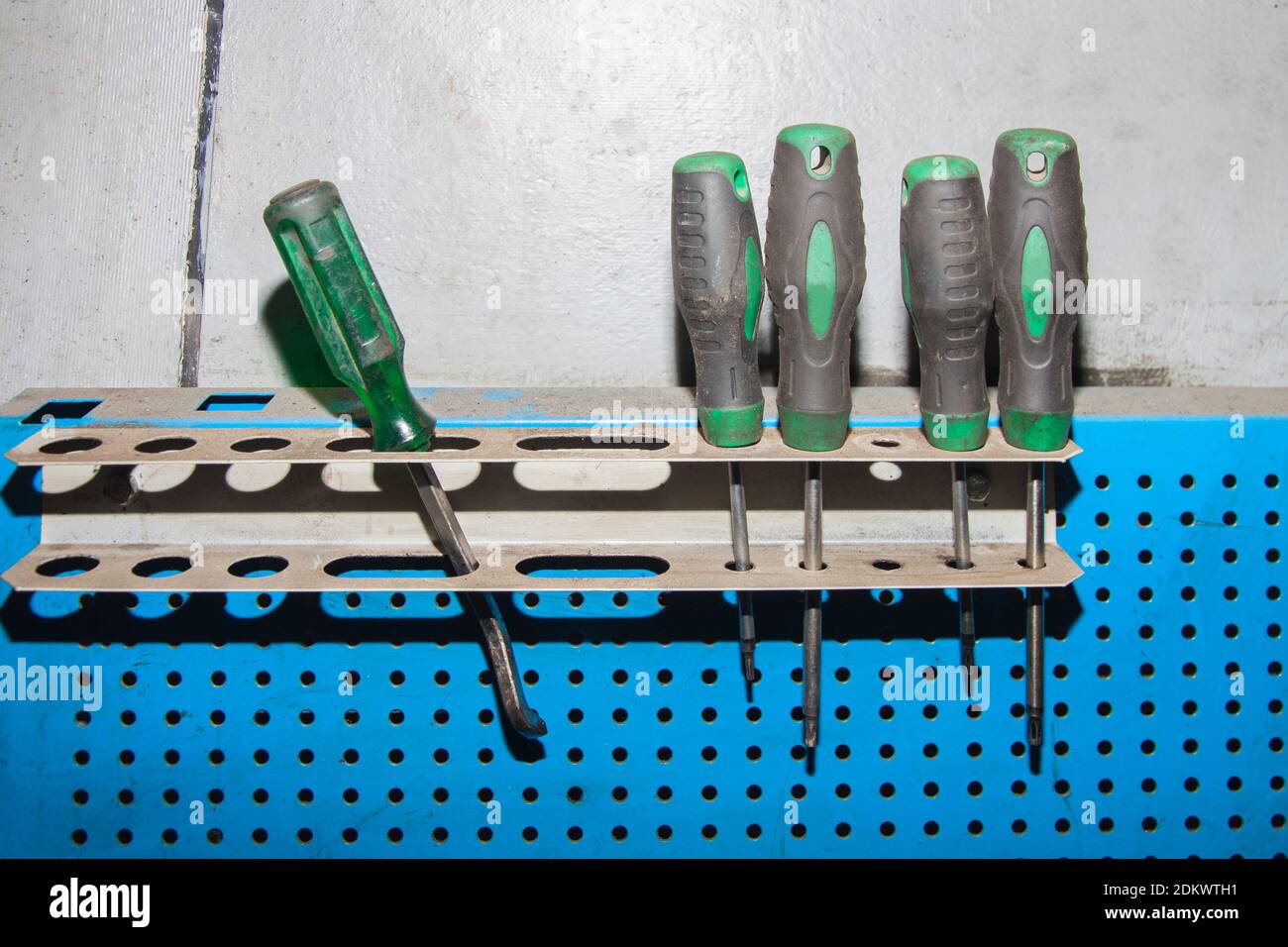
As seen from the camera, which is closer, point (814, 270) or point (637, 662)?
point (814, 270)

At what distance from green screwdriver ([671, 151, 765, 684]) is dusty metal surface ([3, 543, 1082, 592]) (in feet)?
0.27

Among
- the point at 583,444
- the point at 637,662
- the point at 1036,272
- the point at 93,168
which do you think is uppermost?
the point at 93,168

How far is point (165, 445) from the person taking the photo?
0.74 metres

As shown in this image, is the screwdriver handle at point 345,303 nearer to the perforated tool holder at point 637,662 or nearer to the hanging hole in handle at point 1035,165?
the perforated tool holder at point 637,662

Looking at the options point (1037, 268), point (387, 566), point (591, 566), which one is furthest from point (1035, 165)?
point (387, 566)

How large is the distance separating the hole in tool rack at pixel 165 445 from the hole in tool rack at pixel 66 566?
0.10m

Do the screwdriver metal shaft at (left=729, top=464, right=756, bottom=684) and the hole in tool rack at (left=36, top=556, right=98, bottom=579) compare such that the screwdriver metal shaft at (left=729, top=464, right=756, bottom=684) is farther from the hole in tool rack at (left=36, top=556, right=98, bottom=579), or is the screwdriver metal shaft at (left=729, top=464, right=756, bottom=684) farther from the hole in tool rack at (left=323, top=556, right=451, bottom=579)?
the hole in tool rack at (left=36, top=556, right=98, bottom=579)

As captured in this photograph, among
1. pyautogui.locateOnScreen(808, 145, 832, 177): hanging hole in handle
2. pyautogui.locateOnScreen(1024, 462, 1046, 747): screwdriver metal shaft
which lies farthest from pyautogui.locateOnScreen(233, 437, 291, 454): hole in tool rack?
pyautogui.locateOnScreen(1024, 462, 1046, 747): screwdriver metal shaft

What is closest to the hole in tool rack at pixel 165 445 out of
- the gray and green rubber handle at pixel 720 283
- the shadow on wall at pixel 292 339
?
the shadow on wall at pixel 292 339

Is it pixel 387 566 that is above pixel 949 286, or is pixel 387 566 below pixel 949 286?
below

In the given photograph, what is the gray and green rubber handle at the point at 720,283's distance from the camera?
65 cm

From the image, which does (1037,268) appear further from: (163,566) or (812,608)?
(163,566)

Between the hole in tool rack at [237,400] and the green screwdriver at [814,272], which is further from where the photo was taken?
the hole in tool rack at [237,400]

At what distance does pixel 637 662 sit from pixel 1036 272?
38cm
